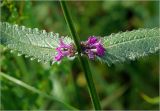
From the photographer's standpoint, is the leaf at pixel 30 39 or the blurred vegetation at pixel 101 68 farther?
the blurred vegetation at pixel 101 68

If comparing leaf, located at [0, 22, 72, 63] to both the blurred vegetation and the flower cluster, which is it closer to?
the flower cluster

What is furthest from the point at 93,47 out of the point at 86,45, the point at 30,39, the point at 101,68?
the point at 101,68

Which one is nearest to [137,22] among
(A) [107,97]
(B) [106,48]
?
(A) [107,97]

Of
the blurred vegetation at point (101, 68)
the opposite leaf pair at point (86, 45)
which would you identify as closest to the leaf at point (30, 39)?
the opposite leaf pair at point (86, 45)

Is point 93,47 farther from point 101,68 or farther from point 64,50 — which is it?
point 101,68

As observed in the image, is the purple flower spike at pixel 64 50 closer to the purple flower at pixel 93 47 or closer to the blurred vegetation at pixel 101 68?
the purple flower at pixel 93 47

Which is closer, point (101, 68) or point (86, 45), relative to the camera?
point (86, 45)
